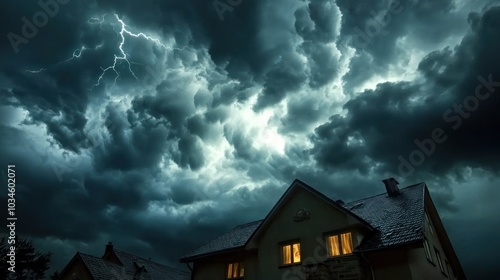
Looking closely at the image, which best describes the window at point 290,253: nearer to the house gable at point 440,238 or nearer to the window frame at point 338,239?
the window frame at point 338,239

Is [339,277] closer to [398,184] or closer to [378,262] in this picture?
[378,262]

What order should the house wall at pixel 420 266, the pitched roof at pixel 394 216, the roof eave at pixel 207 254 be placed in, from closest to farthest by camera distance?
the house wall at pixel 420 266 < the pitched roof at pixel 394 216 < the roof eave at pixel 207 254

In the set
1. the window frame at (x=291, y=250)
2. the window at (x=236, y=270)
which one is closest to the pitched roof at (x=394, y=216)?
the window frame at (x=291, y=250)

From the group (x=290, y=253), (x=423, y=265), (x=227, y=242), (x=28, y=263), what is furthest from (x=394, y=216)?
(x=28, y=263)

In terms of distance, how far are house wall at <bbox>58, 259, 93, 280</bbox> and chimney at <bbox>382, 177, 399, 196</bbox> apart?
25296 millimetres

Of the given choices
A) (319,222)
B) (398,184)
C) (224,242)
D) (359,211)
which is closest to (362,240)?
(319,222)

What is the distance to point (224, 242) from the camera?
22.0 metres

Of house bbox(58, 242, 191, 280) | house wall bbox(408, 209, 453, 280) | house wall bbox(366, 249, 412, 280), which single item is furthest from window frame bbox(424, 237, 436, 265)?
house bbox(58, 242, 191, 280)

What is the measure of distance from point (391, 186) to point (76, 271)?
2709 cm

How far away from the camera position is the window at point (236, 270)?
19311mm

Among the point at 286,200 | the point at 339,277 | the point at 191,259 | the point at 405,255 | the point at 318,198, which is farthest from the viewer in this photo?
the point at 191,259

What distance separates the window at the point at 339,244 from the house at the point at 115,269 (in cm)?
2028

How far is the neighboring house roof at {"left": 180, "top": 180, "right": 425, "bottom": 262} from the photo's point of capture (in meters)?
14.4

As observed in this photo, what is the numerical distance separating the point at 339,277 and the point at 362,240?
90.0 inches
